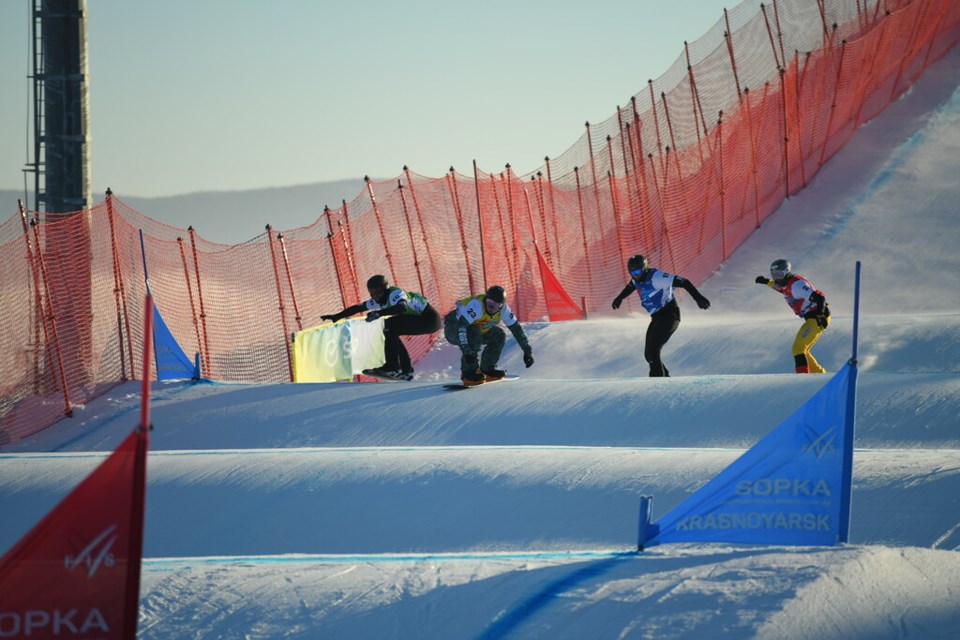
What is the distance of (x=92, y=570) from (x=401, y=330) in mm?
9802

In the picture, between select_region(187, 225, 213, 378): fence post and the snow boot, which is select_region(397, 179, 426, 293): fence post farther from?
the snow boot

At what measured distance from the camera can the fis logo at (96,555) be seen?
419cm

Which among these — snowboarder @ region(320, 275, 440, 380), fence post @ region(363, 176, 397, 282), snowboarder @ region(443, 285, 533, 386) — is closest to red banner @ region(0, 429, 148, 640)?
snowboarder @ region(443, 285, 533, 386)

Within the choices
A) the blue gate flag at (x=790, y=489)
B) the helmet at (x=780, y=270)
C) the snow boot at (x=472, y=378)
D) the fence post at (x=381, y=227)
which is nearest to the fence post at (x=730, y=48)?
the fence post at (x=381, y=227)

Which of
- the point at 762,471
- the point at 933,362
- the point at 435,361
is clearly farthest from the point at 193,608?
the point at 435,361

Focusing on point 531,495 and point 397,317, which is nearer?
point 531,495

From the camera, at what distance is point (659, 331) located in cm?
1347

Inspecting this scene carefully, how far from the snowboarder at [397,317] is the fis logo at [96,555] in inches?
372

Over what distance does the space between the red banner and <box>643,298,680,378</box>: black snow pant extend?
9.69m

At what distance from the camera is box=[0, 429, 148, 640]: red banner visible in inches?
165

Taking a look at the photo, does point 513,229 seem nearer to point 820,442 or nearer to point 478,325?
point 478,325

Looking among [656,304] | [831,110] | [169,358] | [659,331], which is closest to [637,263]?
[656,304]

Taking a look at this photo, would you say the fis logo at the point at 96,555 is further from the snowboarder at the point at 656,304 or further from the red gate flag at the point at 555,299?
the red gate flag at the point at 555,299

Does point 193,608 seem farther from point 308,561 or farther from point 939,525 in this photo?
point 939,525
